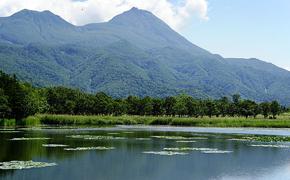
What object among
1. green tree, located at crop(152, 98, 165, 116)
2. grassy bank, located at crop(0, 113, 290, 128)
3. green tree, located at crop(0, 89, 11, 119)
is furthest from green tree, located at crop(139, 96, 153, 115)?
green tree, located at crop(0, 89, 11, 119)

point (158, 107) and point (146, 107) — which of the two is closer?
point (146, 107)

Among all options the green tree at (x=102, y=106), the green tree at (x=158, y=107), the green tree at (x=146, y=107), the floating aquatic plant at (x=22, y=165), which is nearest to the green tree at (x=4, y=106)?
the green tree at (x=102, y=106)

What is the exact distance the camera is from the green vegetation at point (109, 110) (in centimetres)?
8369

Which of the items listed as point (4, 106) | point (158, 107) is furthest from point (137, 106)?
point (4, 106)

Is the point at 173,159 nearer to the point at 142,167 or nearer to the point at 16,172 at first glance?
the point at 142,167

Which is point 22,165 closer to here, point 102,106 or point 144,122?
point 144,122

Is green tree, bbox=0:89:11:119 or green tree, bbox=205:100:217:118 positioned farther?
green tree, bbox=205:100:217:118

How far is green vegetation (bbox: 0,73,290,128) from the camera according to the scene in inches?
3295

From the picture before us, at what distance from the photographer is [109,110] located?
124438 millimetres

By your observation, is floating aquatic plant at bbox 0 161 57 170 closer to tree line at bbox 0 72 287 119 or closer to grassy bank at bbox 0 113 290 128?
grassy bank at bbox 0 113 290 128

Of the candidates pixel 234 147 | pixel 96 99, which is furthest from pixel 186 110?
pixel 234 147

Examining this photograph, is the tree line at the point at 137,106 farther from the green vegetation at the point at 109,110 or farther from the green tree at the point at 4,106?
the green tree at the point at 4,106

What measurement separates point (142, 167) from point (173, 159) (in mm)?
4916

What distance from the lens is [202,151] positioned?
139ft
